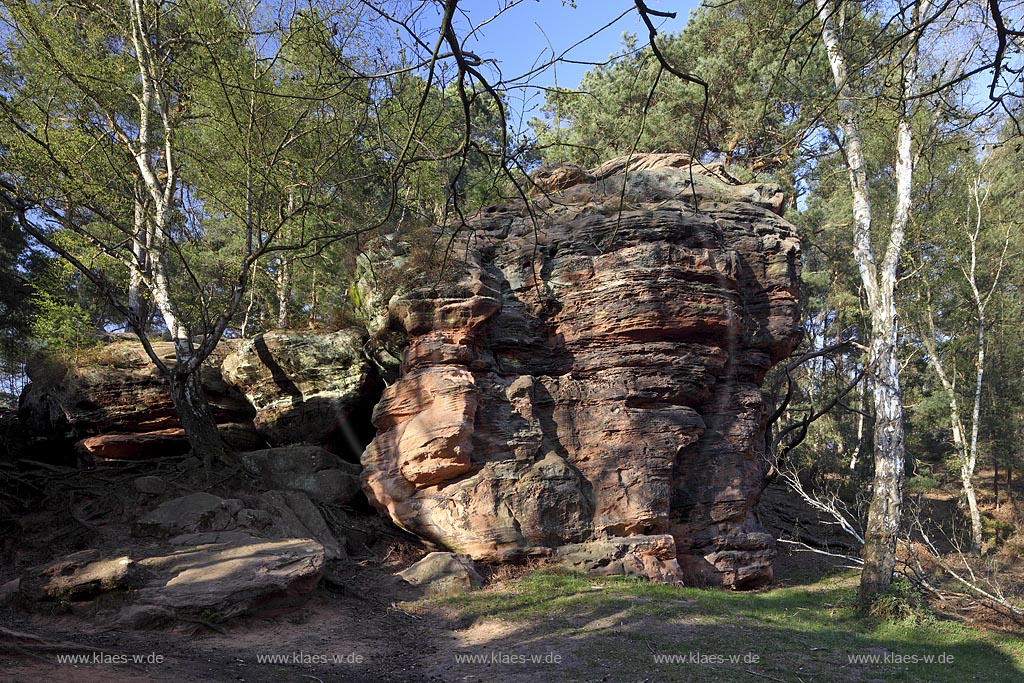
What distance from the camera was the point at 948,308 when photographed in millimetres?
24781

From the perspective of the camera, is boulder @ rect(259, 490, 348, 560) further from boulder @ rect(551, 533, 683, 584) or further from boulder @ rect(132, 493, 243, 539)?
boulder @ rect(551, 533, 683, 584)

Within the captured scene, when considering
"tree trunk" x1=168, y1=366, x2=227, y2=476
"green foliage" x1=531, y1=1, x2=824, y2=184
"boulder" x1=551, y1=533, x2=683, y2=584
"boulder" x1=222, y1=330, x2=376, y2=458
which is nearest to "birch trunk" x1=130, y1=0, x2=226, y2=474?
"tree trunk" x1=168, y1=366, x2=227, y2=476

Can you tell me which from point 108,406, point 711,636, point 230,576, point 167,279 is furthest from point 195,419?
point 711,636

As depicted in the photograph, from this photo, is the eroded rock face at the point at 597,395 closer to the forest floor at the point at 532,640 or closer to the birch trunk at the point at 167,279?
the forest floor at the point at 532,640

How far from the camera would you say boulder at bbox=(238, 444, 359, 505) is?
12305 mm

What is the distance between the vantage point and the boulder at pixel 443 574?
9828 millimetres

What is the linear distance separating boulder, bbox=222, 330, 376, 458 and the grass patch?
580 centimetres

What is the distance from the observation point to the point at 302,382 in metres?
13.8

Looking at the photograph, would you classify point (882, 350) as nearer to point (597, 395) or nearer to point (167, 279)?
point (597, 395)

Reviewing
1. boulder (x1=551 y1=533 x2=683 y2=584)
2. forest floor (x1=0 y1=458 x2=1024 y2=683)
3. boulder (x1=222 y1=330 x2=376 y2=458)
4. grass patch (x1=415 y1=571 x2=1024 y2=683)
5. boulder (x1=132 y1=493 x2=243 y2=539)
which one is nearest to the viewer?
forest floor (x1=0 y1=458 x2=1024 y2=683)

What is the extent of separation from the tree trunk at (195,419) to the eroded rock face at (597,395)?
10.2ft

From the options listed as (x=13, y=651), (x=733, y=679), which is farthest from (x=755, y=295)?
(x=13, y=651)

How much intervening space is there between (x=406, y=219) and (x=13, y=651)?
1168 cm

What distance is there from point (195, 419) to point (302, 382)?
2437mm
